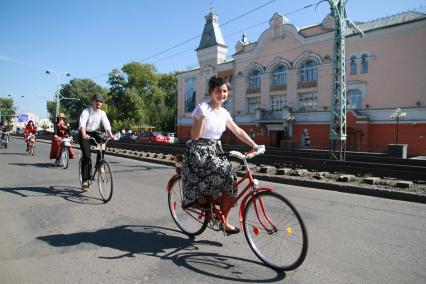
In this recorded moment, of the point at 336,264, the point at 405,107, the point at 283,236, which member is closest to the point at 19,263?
the point at 283,236

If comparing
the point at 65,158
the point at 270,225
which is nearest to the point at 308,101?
the point at 65,158

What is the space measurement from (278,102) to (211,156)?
135 ft

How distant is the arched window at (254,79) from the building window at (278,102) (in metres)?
3.03

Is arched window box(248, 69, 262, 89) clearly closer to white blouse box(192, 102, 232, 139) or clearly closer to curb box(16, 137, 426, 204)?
curb box(16, 137, 426, 204)

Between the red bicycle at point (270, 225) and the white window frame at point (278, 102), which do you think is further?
the white window frame at point (278, 102)

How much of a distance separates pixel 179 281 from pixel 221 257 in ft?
2.39

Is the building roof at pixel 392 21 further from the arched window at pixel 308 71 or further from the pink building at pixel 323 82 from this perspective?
the arched window at pixel 308 71

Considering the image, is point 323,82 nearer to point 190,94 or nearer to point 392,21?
point 392,21

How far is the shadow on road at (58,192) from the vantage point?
6.82 m

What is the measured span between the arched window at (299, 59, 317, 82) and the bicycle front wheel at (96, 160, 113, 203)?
118ft

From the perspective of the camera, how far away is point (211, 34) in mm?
55094

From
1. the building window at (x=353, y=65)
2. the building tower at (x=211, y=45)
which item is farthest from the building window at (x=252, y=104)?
the building window at (x=353, y=65)

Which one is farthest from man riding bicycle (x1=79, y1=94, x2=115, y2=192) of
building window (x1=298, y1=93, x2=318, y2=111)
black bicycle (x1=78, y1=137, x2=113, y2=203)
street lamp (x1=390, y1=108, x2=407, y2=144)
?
building window (x1=298, y1=93, x2=318, y2=111)

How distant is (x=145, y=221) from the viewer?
5457mm
